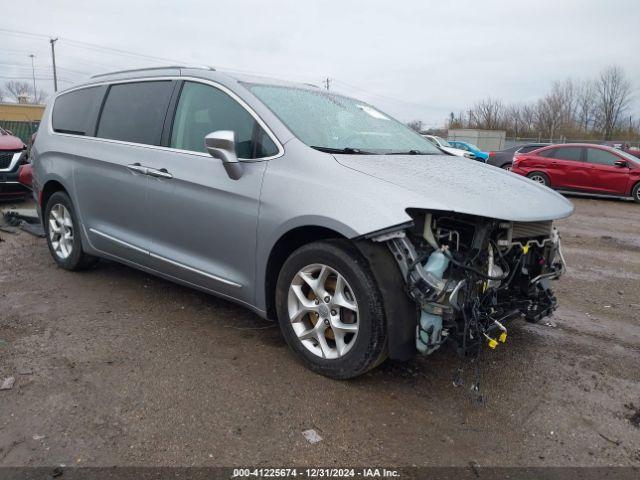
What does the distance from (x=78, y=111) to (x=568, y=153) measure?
12.6m

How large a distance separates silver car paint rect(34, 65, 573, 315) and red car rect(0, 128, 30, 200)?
5.05m

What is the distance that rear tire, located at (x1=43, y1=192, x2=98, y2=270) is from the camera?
5012mm

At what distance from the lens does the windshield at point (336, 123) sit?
3.50 meters

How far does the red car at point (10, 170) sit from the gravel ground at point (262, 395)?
4977mm

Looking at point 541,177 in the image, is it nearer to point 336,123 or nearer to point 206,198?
point 336,123

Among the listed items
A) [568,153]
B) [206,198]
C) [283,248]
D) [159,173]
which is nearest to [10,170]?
[159,173]

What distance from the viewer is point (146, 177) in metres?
4.04

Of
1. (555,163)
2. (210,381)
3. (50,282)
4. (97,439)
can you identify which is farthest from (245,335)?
(555,163)

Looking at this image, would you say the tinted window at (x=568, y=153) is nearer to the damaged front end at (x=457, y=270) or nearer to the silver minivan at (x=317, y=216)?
the silver minivan at (x=317, y=216)

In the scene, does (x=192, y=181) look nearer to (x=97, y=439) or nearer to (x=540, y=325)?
(x=97, y=439)

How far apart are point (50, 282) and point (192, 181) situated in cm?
225

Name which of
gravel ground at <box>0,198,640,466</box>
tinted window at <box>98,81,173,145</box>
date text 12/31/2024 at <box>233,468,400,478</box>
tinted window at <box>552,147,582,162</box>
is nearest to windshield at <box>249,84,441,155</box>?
tinted window at <box>98,81,173,145</box>

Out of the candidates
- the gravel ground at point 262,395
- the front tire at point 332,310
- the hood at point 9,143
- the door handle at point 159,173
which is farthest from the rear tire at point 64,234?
the hood at point 9,143

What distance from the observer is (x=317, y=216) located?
3.03m
